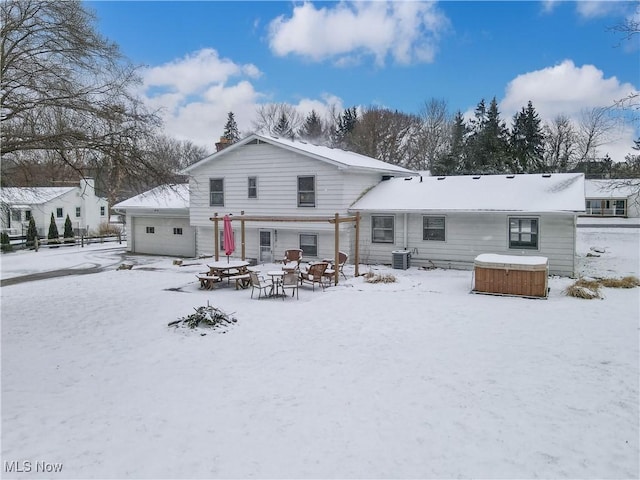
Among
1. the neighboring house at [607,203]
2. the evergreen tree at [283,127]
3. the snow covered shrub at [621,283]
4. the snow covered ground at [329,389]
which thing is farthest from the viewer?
the evergreen tree at [283,127]

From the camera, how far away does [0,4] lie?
8.62m

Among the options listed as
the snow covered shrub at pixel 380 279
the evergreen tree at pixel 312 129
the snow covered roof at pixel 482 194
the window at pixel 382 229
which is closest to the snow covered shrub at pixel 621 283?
the snow covered roof at pixel 482 194

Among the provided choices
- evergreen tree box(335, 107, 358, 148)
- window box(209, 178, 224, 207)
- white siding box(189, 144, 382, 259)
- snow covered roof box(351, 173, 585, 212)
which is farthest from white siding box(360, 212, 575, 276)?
evergreen tree box(335, 107, 358, 148)

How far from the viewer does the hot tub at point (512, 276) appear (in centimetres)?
1281

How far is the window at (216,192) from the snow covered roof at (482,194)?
6910mm

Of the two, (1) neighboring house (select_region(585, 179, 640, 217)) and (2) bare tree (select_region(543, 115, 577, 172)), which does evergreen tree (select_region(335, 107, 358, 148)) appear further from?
(1) neighboring house (select_region(585, 179, 640, 217))

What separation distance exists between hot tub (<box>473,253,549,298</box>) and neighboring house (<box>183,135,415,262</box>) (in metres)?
7.31

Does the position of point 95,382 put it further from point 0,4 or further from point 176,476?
point 0,4

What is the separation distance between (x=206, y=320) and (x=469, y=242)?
1162 centimetres

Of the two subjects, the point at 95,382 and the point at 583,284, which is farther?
the point at 583,284

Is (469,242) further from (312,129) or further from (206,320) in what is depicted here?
(312,129)

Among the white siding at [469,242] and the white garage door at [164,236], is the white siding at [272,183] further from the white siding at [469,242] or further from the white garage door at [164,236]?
the white garage door at [164,236]

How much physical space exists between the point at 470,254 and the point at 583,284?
16.6ft

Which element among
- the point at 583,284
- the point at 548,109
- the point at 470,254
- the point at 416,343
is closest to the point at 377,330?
the point at 416,343
